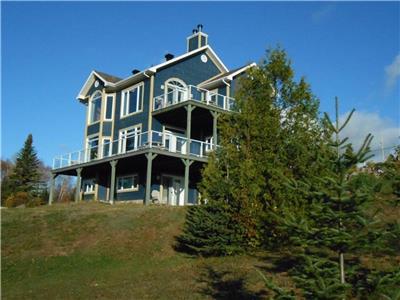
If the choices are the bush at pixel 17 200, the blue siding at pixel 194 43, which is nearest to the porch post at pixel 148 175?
the blue siding at pixel 194 43

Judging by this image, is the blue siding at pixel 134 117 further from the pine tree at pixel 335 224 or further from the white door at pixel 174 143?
the pine tree at pixel 335 224

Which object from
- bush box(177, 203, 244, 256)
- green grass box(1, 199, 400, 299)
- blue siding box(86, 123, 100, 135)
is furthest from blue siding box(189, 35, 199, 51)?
bush box(177, 203, 244, 256)

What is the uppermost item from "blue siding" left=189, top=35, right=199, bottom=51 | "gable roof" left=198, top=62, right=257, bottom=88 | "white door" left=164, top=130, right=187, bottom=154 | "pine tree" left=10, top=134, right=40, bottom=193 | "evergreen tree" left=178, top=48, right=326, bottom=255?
"blue siding" left=189, top=35, right=199, bottom=51

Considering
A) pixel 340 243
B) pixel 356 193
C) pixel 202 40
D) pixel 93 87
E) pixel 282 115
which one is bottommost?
pixel 340 243

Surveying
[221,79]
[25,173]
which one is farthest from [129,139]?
[25,173]

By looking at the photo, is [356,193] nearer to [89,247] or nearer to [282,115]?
[282,115]

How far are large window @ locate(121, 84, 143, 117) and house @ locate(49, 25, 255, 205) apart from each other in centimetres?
7

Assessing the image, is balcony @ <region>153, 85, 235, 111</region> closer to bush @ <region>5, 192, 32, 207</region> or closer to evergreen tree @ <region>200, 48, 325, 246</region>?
evergreen tree @ <region>200, 48, 325, 246</region>

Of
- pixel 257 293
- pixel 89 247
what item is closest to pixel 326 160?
pixel 257 293

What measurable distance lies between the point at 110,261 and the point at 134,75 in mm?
17545

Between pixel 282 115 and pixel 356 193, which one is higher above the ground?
pixel 282 115

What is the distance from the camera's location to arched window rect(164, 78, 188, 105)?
29.4 m

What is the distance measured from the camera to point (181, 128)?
31812 millimetres

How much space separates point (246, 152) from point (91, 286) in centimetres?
587
